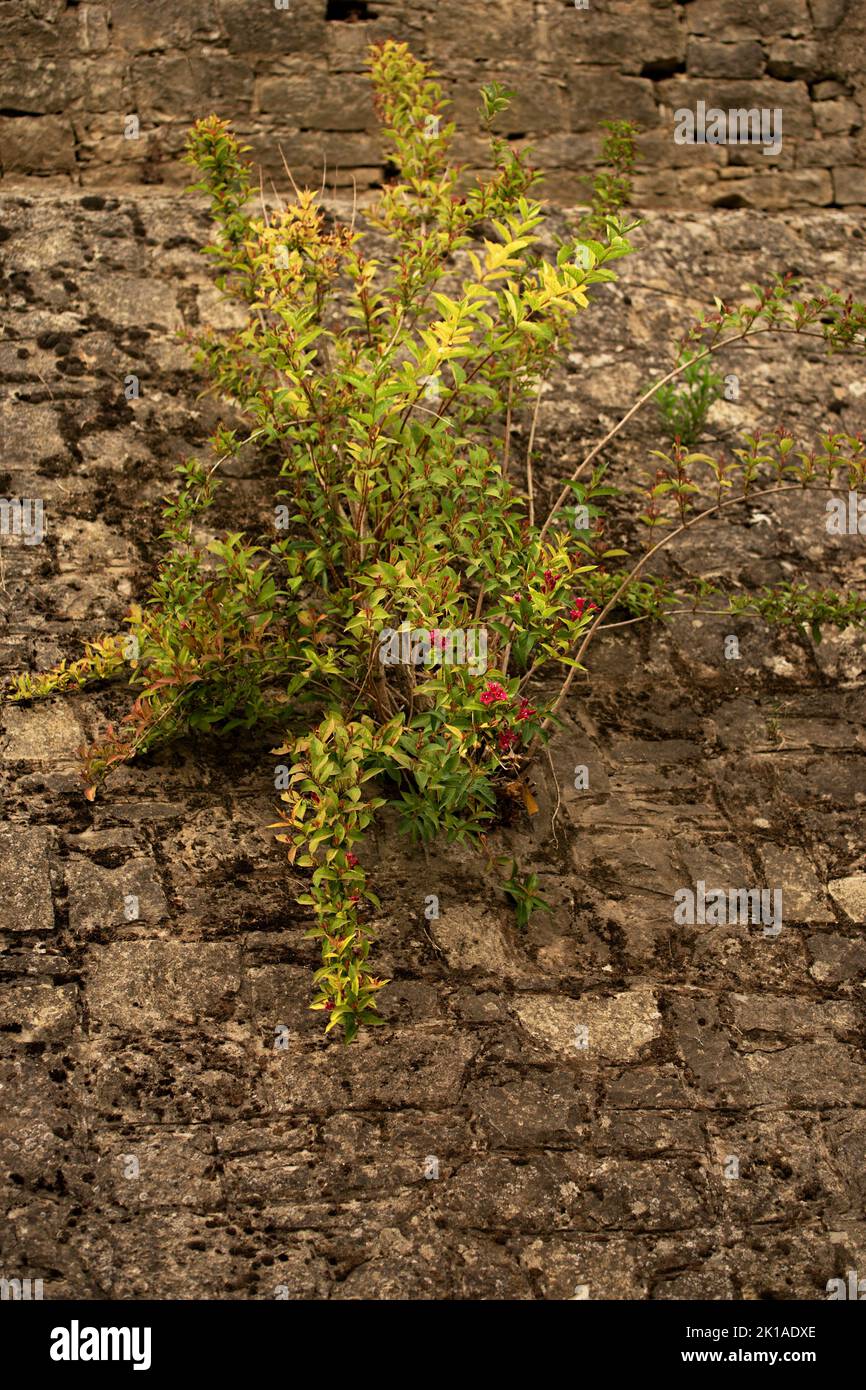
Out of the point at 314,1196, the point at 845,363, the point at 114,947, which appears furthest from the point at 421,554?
the point at 845,363

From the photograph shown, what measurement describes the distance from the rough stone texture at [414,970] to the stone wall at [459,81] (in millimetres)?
415

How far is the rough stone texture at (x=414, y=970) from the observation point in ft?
8.76

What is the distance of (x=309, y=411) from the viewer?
322 cm

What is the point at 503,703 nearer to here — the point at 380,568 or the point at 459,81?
the point at 380,568

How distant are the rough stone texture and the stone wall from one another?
0.42m

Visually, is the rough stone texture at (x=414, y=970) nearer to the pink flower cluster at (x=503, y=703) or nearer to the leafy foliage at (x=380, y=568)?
the leafy foliage at (x=380, y=568)

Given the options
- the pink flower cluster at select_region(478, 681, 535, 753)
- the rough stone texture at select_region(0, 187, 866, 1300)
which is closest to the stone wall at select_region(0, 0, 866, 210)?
the rough stone texture at select_region(0, 187, 866, 1300)

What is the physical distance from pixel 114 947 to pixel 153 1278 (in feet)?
2.29

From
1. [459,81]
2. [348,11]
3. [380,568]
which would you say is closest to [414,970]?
[380,568]

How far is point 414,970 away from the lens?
3.05 metres

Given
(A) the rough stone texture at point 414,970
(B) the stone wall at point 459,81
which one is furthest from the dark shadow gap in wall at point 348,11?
(A) the rough stone texture at point 414,970

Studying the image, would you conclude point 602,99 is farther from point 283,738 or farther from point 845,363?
point 283,738

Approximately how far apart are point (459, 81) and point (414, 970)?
9.67ft

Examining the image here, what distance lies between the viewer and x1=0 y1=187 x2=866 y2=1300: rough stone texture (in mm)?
2670
